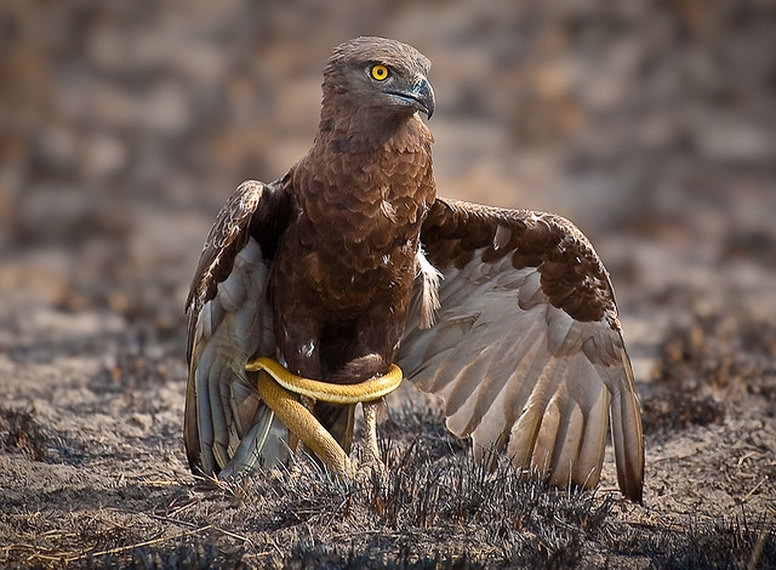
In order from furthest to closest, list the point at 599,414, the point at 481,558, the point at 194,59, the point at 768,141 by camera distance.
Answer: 1. the point at 768,141
2. the point at 194,59
3. the point at 599,414
4. the point at 481,558

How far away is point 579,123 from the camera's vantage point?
46.5ft

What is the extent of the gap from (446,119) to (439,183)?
3.70 feet

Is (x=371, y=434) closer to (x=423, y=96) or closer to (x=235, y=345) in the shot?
(x=235, y=345)

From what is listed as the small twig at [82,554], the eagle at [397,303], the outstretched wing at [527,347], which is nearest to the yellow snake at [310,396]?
the eagle at [397,303]

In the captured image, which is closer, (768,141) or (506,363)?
(506,363)

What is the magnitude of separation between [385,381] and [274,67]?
8.82 m

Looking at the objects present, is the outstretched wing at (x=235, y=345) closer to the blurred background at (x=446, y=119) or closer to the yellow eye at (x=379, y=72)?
the yellow eye at (x=379, y=72)

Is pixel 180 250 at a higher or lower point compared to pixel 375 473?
higher

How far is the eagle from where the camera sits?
506 cm

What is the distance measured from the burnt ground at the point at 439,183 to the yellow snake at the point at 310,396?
195 millimetres

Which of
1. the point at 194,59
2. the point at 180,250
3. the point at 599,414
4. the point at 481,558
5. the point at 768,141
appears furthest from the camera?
the point at 768,141

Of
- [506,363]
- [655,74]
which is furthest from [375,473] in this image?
[655,74]

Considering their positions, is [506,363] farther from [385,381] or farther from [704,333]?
[704,333]

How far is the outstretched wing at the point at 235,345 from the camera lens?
5.23 m
